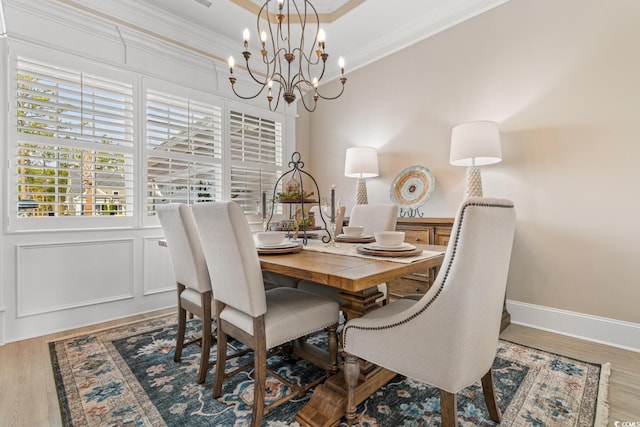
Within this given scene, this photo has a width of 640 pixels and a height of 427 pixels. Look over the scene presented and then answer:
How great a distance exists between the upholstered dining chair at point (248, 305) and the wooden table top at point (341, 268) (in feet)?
0.49

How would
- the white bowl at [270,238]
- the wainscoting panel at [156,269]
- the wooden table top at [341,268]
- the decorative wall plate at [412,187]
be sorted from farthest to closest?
the decorative wall plate at [412,187] → the wainscoting panel at [156,269] → the white bowl at [270,238] → the wooden table top at [341,268]

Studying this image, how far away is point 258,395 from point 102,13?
3434mm

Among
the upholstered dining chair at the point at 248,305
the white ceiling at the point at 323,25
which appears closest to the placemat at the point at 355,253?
the upholstered dining chair at the point at 248,305

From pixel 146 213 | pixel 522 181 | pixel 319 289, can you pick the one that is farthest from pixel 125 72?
pixel 522 181

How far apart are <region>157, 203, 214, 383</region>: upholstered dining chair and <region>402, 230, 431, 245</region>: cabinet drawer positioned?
1831 millimetres

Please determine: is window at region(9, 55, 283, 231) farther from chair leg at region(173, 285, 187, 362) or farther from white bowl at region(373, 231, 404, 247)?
white bowl at region(373, 231, 404, 247)

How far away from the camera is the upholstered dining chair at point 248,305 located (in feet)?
4.22

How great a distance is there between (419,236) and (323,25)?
8.25 feet

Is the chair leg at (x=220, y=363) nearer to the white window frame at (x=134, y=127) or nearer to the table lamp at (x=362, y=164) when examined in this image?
the white window frame at (x=134, y=127)

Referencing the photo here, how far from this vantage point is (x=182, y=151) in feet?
10.6

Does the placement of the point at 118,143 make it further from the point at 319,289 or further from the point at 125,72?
the point at 319,289

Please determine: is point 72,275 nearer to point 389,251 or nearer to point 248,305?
point 248,305

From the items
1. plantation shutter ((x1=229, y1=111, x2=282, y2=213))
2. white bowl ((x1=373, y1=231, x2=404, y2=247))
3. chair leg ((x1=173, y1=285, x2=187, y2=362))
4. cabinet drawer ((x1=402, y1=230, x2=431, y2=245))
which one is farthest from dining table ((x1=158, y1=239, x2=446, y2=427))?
plantation shutter ((x1=229, y1=111, x2=282, y2=213))

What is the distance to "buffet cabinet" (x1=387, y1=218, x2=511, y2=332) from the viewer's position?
8.44 feet
